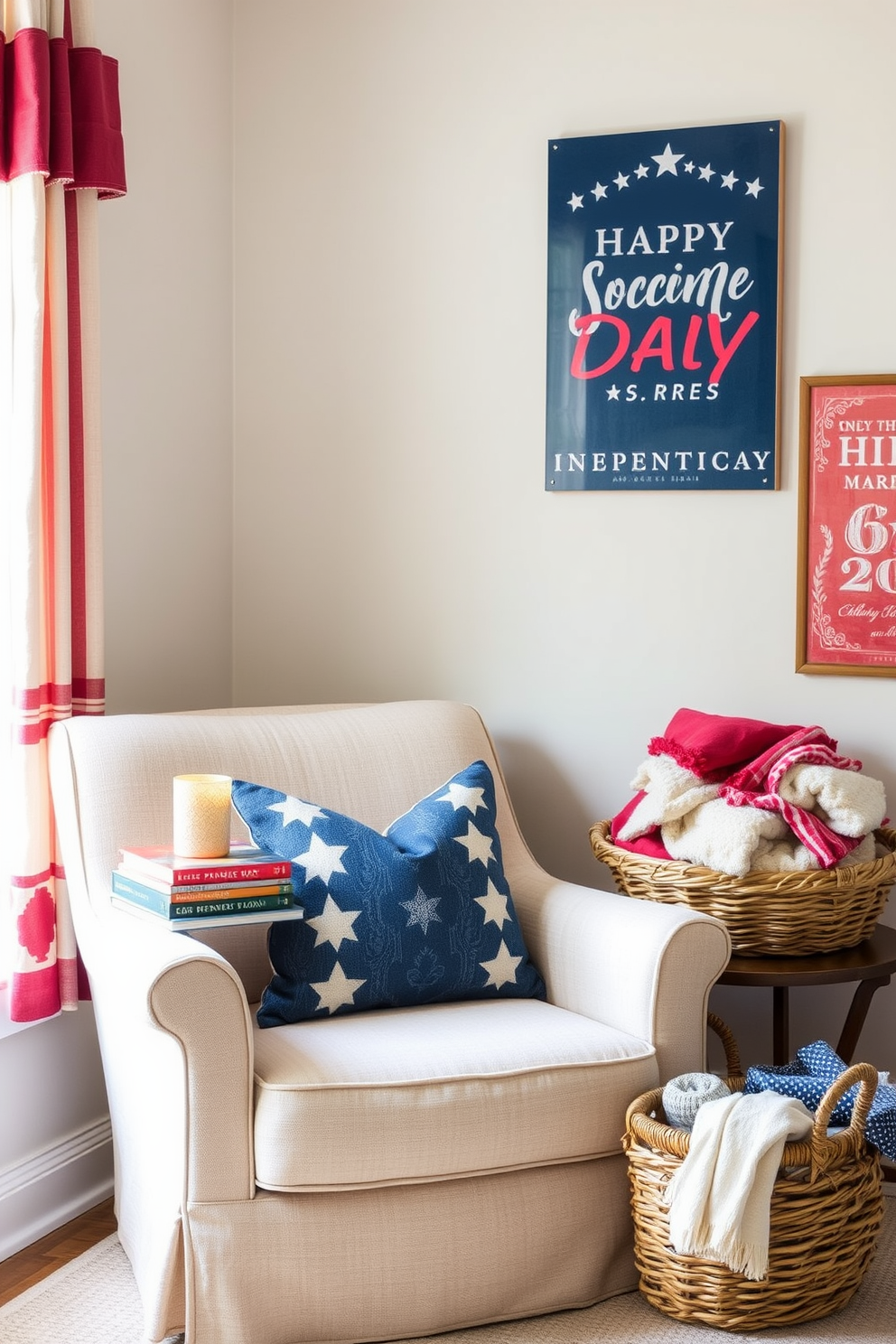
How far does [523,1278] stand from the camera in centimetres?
192

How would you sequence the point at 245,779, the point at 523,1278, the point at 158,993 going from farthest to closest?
the point at 245,779, the point at 523,1278, the point at 158,993

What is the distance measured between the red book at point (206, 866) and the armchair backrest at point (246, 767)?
10 cm

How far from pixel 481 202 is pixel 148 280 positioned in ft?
2.33

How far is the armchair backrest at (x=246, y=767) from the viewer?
2115 mm

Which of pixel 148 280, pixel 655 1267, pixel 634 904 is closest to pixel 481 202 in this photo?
pixel 148 280

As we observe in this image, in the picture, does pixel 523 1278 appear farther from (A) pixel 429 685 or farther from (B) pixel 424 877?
(A) pixel 429 685

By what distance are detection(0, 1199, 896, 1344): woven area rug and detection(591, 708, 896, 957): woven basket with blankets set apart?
0.56m

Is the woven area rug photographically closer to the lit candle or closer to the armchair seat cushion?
the armchair seat cushion

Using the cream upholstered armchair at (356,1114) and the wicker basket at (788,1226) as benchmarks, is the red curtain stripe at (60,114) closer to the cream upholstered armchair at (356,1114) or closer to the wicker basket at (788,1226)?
the cream upholstered armchair at (356,1114)

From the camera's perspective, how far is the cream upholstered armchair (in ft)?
5.78

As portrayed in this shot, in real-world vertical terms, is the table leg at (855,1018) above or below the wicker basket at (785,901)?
below

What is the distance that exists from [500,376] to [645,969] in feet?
4.38

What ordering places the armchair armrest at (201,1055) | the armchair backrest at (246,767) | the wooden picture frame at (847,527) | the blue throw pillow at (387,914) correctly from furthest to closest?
the wooden picture frame at (847,527), the armchair backrest at (246,767), the blue throw pillow at (387,914), the armchair armrest at (201,1055)

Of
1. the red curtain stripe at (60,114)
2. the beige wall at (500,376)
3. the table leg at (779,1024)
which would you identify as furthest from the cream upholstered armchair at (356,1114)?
A: the red curtain stripe at (60,114)
